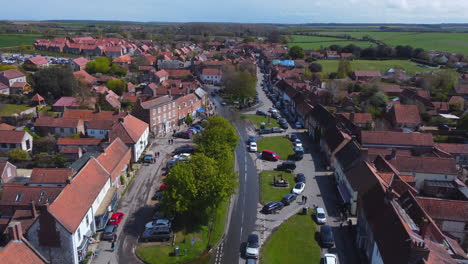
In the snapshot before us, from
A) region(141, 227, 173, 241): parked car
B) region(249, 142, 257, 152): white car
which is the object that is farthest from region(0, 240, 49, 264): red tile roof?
region(249, 142, 257, 152): white car

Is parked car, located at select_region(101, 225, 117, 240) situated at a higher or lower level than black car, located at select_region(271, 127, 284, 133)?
lower

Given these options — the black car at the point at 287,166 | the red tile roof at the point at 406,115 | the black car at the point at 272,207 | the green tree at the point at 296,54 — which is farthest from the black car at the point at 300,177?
the green tree at the point at 296,54

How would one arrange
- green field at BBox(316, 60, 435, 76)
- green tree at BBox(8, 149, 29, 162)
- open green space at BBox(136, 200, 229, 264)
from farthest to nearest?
green field at BBox(316, 60, 435, 76)
green tree at BBox(8, 149, 29, 162)
open green space at BBox(136, 200, 229, 264)

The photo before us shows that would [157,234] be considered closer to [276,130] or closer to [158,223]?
[158,223]

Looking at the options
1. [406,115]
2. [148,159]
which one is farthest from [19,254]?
[406,115]

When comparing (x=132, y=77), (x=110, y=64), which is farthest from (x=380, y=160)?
(x=110, y=64)

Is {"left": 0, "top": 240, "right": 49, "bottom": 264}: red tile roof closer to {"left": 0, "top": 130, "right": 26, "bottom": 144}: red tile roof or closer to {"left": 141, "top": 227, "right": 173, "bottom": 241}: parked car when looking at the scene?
{"left": 141, "top": 227, "right": 173, "bottom": 241}: parked car

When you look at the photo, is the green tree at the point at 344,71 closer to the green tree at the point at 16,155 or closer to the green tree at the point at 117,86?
the green tree at the point at 117,86
